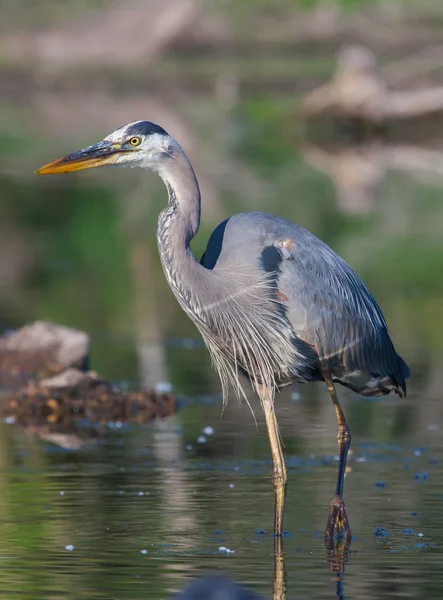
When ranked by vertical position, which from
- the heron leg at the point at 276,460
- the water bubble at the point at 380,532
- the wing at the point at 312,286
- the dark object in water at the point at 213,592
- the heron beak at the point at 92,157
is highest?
the heron beak at the point at 92,157

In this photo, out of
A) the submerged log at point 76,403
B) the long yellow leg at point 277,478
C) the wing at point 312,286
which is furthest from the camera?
the submerged log at point 76,403

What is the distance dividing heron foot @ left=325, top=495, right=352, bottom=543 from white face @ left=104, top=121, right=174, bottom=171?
1.74m

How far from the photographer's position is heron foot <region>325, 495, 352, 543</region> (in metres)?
7.58

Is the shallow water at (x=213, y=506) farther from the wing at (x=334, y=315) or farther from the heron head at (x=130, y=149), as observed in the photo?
the heron head at (x=130, y=149)

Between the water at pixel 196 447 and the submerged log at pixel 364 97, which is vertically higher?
the submerged log at pixel 364 97

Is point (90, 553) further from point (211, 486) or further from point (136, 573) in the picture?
point (211, 486)

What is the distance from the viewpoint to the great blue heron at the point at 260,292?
786cm

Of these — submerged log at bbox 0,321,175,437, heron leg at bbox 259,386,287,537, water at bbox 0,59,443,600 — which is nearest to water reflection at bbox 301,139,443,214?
water at bbox 0,59,443,600

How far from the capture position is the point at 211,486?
28.4 feet

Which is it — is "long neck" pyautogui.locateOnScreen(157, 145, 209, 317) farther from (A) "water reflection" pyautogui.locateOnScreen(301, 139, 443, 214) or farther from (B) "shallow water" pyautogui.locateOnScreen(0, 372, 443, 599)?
(A) "water reflection" pyautogui.locateOnScreen(301, 139, 443, 214)

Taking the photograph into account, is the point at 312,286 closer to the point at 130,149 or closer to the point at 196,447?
the point at 130,149

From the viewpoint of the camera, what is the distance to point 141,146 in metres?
7.90

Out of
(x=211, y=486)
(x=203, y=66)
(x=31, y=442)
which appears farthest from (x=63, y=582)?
(x=203, y=66)

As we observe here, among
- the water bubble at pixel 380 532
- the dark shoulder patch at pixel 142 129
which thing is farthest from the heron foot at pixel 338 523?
the dark shoulder patch at pixel 142 129
